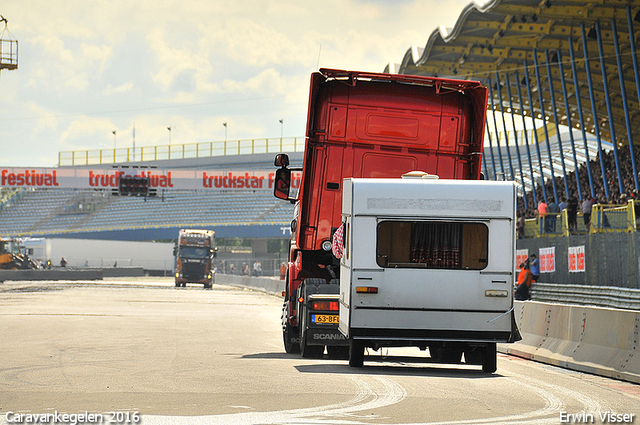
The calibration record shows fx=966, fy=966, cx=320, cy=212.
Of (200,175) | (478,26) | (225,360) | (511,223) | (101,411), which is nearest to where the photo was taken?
(101,411)

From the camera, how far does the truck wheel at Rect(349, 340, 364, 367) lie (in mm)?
12367

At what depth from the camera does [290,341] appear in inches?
578

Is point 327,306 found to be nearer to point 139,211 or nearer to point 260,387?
point 260,387

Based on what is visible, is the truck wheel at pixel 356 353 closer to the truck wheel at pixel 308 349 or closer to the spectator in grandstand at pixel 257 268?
the truck wheel at pixel 308 349

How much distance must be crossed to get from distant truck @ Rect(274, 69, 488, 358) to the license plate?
1.32 ft

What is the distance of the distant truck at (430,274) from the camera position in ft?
38.5

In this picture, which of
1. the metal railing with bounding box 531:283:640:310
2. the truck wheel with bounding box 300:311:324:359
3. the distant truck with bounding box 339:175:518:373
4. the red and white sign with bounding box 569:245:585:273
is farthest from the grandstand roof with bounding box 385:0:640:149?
the distant truck with bounding box 339:175:518:373

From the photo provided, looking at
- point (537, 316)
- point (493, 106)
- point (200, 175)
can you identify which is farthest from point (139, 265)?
point (537, 316)

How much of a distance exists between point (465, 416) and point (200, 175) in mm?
53059

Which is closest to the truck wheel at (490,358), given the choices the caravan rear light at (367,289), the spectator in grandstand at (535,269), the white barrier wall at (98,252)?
the caravan rear light at (367,289)

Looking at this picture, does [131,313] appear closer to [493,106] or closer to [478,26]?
A: [478,26]

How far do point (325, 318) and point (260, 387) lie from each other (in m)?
3.28

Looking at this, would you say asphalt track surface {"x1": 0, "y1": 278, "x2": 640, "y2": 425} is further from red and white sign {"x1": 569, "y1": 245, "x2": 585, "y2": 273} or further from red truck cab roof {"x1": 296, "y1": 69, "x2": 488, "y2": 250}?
red and white sign {"x1": 569, "y1": 245, "x2": 585, "y2": 273}

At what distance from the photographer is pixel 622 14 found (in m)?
35.1
